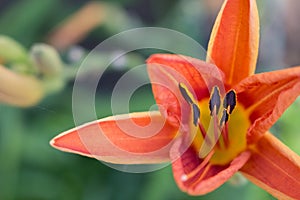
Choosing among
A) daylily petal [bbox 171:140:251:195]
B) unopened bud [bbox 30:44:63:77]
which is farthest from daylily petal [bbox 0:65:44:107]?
daylily petal [bbox 171:140:251:195]

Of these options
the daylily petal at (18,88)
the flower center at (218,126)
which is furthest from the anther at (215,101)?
the daylily petal at (18,88)

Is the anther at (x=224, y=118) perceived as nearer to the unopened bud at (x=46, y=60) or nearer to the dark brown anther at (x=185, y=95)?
the dark brown anther at (x=185, y=95)

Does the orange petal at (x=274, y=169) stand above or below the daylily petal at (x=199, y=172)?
below

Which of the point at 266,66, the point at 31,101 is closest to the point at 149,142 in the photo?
the point at 31,101

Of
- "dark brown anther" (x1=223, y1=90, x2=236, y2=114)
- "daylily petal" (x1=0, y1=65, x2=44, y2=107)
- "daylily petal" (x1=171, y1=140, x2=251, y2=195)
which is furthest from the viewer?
"daylily petal" (x1=0, y1=65, x2=44, y2=107)

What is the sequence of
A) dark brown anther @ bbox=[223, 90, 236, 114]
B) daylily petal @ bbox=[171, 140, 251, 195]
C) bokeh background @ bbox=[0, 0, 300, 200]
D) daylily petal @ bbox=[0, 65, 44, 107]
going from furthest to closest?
bokeh background @ bbox=[0, 0, 300, 200]
daylily petal @ bbox=[0, 65, 44, 107]
dark brown anther @ bbox=[223, 90, 236, 114]
daylily petal @ bbox=[171, 140, 251, 195]

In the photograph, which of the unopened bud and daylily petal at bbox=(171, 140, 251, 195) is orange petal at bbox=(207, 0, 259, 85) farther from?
the unopened bud
